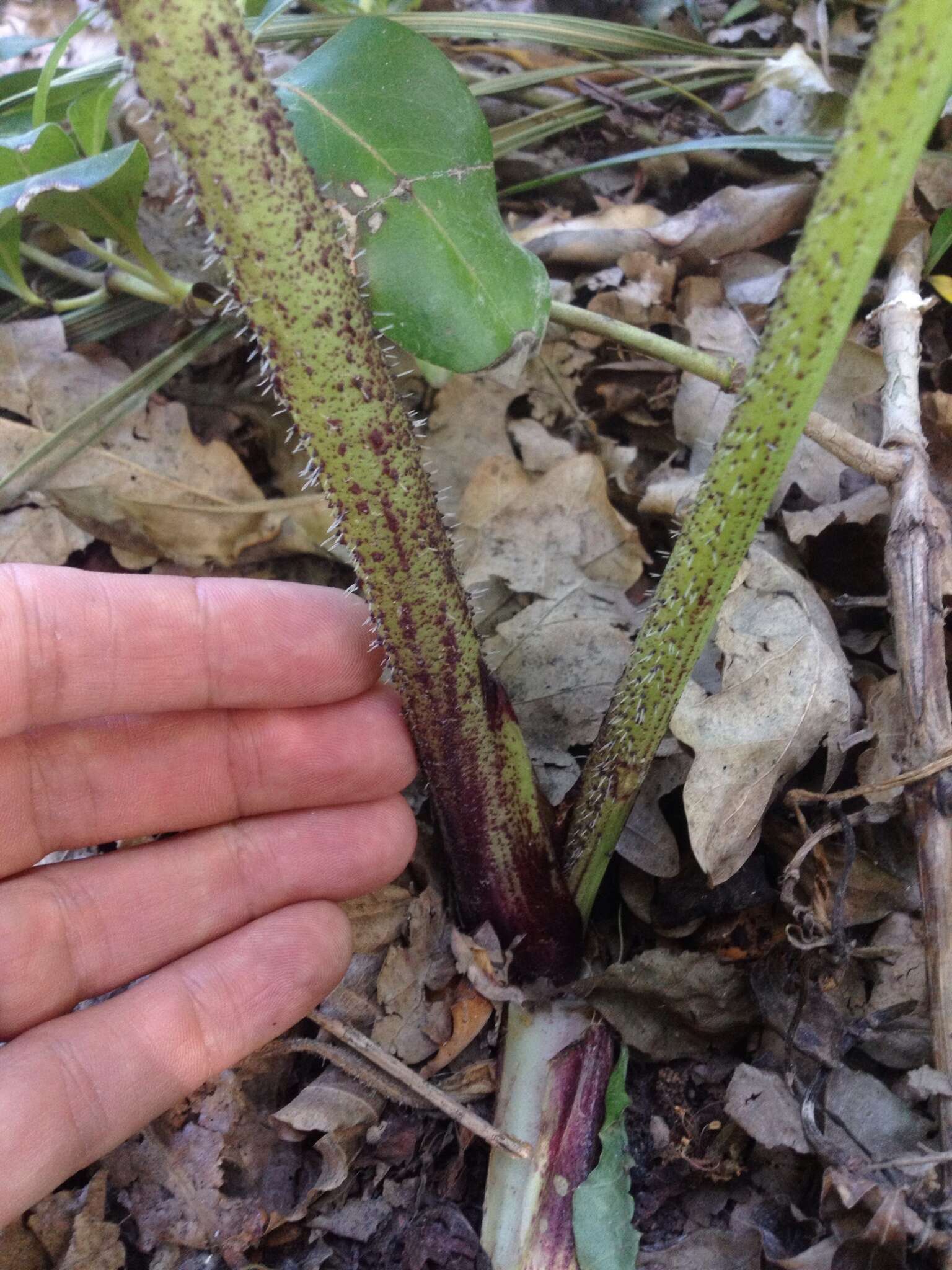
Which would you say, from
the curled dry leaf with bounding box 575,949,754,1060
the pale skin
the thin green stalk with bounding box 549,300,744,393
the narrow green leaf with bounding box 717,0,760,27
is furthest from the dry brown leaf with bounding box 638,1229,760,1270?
the narrow green leaf with bounding box 717,0,760,27

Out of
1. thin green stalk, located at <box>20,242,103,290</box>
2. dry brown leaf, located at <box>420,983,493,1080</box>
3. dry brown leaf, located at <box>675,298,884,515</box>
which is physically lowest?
dry brown leaf, located at <box>420,983,493,1080</box>

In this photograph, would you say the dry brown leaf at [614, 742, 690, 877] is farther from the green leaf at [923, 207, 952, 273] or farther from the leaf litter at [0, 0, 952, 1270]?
the green leaf at [923, 207, 952, 273]

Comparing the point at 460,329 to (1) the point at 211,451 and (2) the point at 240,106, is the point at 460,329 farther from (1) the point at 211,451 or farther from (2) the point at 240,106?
(1) the point at 211,451

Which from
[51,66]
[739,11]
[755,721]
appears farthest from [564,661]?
[739,11]

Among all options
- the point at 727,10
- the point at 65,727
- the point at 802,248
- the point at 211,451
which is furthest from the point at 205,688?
the point at 727,10

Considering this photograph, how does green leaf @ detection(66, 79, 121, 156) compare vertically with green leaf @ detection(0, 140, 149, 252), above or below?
above
